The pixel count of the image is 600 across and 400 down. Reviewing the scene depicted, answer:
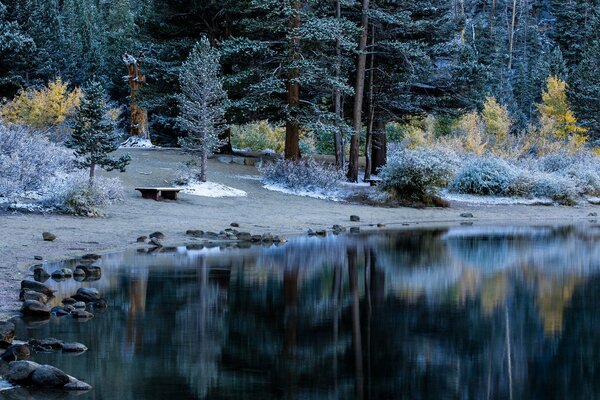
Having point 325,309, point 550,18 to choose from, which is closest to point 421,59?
point 325,309

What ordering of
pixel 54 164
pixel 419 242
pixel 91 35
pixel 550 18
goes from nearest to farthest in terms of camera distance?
pixel 419 242
pixel 54 164
pixel 91 35
pixel 550 18

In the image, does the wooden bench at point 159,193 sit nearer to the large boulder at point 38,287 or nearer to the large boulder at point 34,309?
the large boulder at point 38,287

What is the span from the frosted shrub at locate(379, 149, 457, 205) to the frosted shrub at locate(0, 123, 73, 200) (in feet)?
38.1

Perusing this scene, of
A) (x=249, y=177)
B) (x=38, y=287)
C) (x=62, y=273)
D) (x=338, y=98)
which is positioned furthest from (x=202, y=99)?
(x=38, y=287)

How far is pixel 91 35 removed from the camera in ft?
235

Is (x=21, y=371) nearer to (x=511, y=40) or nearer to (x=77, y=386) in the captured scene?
(x=77, y=386)

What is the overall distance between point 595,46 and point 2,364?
5804 cm

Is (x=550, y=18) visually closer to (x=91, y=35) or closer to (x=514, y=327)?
(x=91, y=35)

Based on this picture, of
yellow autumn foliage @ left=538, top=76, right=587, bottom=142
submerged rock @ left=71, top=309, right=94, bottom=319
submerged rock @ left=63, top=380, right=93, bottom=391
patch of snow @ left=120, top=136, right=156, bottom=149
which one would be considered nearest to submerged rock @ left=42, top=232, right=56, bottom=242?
submerged rock @ left=71, top=309, right=94, bottom=319

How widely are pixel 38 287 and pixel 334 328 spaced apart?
14.6 feet

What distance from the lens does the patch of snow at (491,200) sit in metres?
33.2

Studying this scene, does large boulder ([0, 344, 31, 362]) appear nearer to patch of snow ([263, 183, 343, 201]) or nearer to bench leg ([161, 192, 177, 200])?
bench leg ([161, 192, 177, 200])

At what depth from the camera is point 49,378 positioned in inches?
295

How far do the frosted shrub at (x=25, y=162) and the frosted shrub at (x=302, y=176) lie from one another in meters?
9.40
